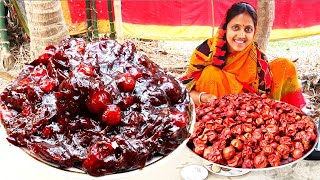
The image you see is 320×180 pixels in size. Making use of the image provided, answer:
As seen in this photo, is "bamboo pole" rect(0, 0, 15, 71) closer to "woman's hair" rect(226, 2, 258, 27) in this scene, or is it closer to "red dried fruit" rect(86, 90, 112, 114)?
"woman's hair" rect(226, 2, 258, 27)

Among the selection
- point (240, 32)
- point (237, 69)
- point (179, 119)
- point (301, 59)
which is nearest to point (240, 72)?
point (237, 69)

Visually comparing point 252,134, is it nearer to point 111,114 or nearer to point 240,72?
point 240,72

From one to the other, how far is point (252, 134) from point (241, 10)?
963 mm

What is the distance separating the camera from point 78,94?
111cm

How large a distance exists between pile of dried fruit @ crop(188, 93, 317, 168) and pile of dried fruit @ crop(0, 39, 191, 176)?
522 millimetres

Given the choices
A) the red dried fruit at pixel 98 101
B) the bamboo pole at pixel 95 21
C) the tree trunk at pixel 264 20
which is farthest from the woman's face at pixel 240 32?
the bamboo pole at pixel 95 21

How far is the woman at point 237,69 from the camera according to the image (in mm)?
2391

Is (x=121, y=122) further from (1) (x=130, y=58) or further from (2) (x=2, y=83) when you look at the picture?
(2) (x=2, y=83)

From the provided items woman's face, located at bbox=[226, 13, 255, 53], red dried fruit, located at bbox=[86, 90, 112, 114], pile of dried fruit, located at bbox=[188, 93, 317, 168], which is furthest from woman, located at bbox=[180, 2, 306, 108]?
red dried fruit, located at bbox=[86, 90, 112, 114]

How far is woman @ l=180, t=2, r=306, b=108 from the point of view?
94.1 inches

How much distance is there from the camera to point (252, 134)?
176 centimetres

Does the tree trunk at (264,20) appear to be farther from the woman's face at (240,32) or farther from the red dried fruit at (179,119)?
the red dried fruit at (179,119)

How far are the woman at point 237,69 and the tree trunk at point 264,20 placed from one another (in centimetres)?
9

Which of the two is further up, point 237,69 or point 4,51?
point 237,69
